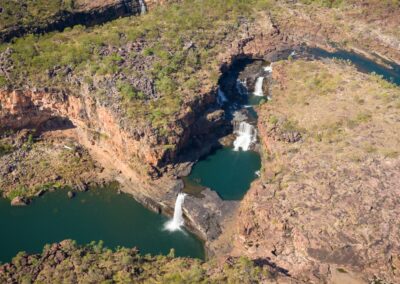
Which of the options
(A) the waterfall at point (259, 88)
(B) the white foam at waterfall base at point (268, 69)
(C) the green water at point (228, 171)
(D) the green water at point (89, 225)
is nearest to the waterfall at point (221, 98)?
(A) the waterfall at point (259, 88)

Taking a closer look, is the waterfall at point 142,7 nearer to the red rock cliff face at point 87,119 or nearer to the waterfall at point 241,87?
the waterfall at point 241,87

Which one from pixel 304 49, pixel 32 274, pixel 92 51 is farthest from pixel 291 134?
pixel 32 274

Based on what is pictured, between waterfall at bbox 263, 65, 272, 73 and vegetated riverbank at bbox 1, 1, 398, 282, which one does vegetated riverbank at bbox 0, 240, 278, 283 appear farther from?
waterfall at bbox 263, 65, 272, 73

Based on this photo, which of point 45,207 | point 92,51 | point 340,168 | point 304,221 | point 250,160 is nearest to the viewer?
point 304,221

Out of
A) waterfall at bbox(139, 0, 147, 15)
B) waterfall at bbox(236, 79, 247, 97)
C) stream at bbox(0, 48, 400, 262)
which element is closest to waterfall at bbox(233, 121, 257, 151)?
stream at bbox(0, 48, 400, 262)

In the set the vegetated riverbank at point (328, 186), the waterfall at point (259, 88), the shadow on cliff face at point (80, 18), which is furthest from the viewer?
the waterfall at point (259, 88)

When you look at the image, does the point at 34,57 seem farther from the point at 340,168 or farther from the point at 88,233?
the point at 340,168
